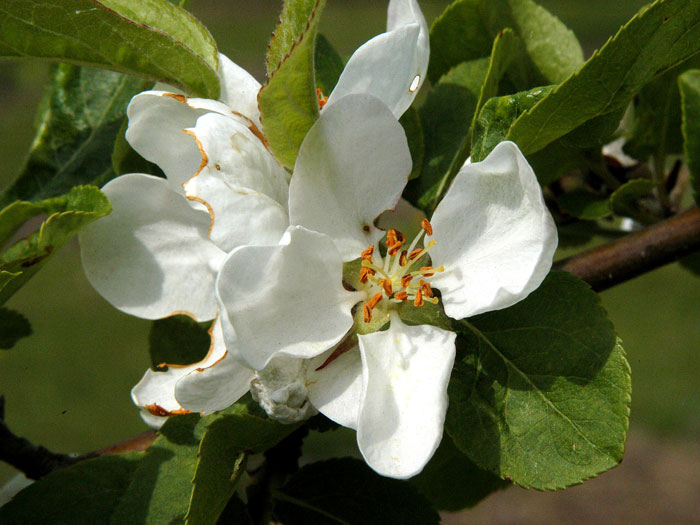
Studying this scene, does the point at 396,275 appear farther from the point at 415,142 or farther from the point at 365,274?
the point at 415,142

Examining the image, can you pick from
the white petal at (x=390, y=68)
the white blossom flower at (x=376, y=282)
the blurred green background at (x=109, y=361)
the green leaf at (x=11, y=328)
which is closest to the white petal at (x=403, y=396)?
the white blossom flower at (x=376, y=282)

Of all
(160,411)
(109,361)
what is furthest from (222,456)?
(109,361)

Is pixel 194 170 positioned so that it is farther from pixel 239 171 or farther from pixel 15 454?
pixel 15 454

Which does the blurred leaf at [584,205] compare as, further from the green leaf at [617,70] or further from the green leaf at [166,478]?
the green leaf at [166,478]

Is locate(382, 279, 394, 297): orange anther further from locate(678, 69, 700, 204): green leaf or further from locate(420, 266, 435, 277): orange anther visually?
locate(678, 69, 700, 204): green leaf

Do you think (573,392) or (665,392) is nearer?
(573,392)

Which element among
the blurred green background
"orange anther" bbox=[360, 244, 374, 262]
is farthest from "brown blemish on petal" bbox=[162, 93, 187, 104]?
the blurred green background

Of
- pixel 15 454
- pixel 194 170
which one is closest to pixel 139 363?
pixel 15 454
